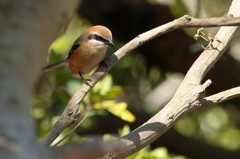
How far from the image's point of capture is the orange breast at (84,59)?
329cm

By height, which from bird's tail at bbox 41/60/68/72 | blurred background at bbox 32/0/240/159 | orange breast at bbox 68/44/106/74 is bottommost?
blurred background at bbox 32/0/240/159

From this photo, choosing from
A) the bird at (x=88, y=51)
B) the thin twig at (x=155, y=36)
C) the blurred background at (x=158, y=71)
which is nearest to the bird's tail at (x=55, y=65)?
the bird at (x=88, y=51)

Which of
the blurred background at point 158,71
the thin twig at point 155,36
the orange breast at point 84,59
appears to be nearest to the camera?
the thin twig at point 155,36

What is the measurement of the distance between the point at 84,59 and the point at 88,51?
6cm

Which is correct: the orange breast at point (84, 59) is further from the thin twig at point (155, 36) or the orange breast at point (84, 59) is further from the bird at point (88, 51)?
the thin twig at point (155, 36)

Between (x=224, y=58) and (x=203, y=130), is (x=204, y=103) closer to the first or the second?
(x=224, y=58)

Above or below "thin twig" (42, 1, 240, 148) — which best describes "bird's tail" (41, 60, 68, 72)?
below

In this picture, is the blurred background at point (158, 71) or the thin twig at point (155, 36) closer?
the thin twig at point (155, 36)

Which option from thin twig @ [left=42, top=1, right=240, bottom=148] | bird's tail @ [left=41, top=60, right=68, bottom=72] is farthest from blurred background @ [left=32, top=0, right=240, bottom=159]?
thin twig @ [left=42, top=1, right=240, bottom=148]

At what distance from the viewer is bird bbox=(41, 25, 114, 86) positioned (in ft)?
10.9

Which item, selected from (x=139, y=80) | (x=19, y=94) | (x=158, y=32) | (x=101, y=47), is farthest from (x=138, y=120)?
(x=19, y=94)

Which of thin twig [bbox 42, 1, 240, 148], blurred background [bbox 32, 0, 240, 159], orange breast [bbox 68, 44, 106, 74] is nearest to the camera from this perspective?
thin twig [bbox 42, 1, 240, 148]

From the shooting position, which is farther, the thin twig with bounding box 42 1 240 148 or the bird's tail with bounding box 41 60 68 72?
the bird's tail with bounding box 41 60 68 72

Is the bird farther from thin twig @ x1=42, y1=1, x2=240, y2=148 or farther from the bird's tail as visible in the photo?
thin twig @ x1=42, y1=1, x2=240, y2=148
